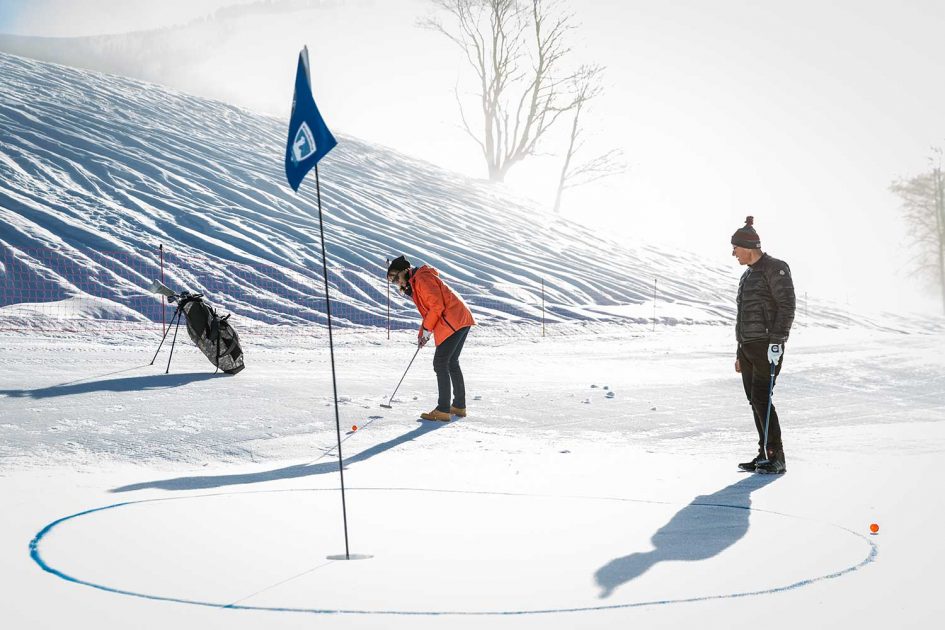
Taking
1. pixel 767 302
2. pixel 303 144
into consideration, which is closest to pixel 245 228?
pixel 767 302

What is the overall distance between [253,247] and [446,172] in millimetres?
20826

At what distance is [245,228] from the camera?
930 inches

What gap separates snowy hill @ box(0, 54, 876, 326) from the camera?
19625 mm

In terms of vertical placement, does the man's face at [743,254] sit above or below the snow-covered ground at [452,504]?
above

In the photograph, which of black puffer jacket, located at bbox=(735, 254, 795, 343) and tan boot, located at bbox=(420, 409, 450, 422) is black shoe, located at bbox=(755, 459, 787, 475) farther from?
tan boot, located at bbox=(420, 409, 450, 422)

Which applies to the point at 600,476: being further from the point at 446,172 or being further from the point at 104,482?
the point at 446,172

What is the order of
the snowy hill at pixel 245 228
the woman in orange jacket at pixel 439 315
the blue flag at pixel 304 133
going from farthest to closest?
the snowy hill at pixel 245 228
the woman in orange jacket at pixel 439 315
the blue flag at pixel 304 133

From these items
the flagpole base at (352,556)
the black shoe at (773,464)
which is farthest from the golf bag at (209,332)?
the flagpole base at (352,556)

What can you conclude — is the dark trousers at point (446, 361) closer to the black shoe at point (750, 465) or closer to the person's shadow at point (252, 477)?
the person's shadow at point (252, 477)

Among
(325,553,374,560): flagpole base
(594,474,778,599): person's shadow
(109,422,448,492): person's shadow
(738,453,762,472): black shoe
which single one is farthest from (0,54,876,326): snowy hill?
(594,474,778,599): person's shadow

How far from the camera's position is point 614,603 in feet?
13.0

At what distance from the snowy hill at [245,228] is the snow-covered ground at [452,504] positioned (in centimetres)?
813

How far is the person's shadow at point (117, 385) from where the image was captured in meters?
9.41

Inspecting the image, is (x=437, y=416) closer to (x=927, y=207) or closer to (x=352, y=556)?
(x=352, y=556)
